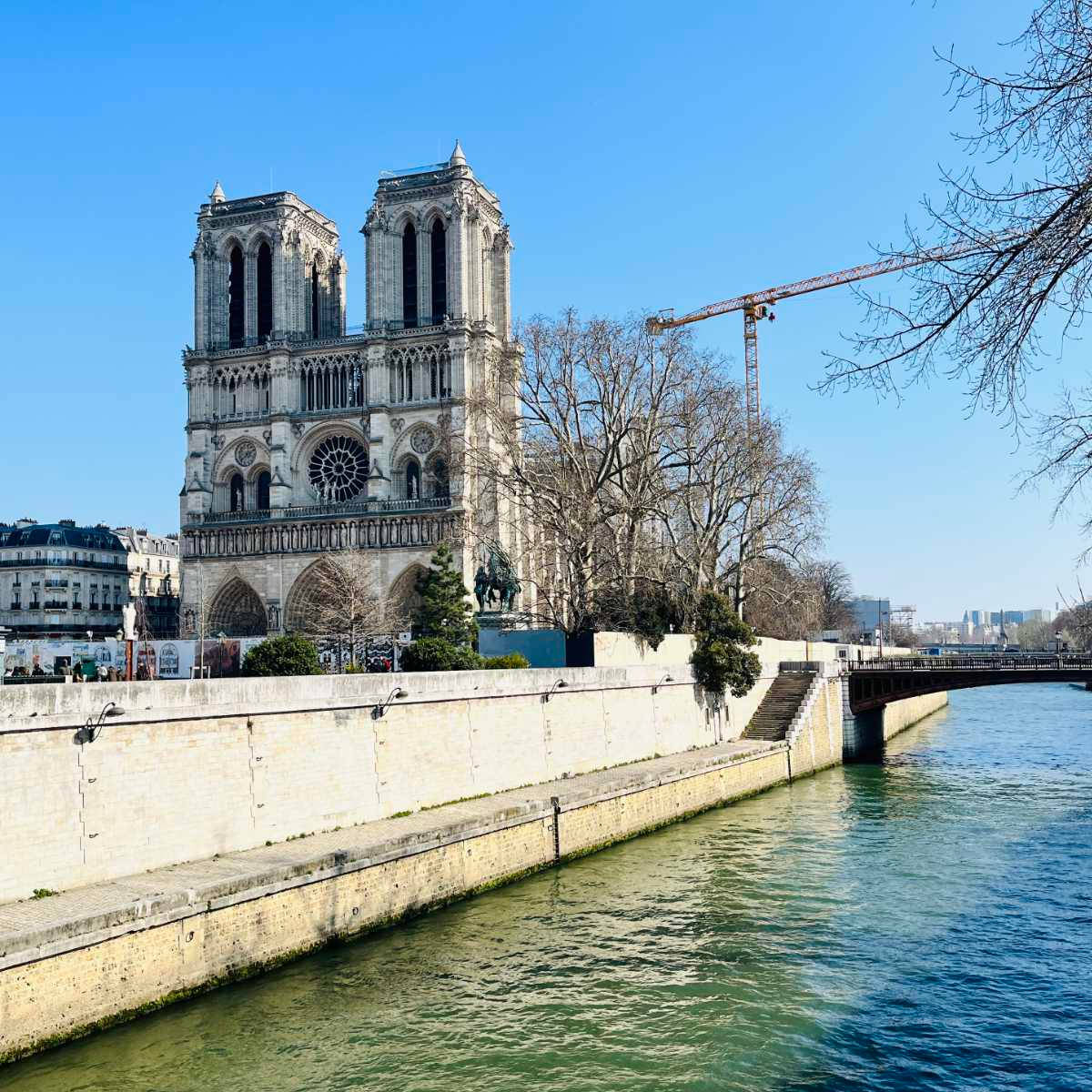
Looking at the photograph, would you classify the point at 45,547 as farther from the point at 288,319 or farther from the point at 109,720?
the point at 109,720

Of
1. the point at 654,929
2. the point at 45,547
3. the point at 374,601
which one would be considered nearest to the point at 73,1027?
the point at 654,929

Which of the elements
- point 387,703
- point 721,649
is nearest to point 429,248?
point 721,649

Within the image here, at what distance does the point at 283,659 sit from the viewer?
80.8ft

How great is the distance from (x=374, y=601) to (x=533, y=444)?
25016 millimetres

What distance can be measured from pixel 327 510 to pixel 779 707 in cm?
3403

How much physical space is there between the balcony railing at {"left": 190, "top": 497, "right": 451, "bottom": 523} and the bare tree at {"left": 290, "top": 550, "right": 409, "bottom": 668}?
9.24 ft

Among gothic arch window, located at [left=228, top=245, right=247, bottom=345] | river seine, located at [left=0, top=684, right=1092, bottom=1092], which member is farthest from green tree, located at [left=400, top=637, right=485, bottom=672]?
gothic arch window, located at [left=228, top=245, right=247, bottom=345]

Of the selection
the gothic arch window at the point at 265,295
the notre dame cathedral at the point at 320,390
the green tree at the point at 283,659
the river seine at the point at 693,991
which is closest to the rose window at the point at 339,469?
the notre dame cathedral at the point at 320,390

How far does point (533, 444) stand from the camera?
3828 cm

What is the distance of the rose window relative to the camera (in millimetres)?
67375

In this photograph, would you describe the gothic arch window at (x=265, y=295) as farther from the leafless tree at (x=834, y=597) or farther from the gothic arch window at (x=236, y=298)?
the leafless tree at (x=834, y=597)

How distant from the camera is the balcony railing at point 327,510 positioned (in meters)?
62.8

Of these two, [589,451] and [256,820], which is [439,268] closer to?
[589,451]

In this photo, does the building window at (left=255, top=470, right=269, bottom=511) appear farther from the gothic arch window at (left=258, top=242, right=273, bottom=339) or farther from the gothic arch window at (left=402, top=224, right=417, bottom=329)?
the gothic arch window at (left=402, top=224, right=417, bottom=329)
